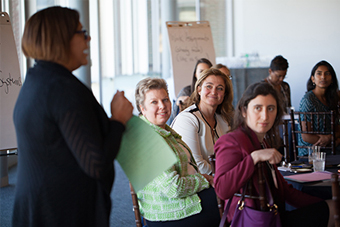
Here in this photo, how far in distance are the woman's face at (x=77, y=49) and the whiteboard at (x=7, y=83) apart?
1821 millimetres

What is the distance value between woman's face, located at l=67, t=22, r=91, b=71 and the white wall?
6419 mm

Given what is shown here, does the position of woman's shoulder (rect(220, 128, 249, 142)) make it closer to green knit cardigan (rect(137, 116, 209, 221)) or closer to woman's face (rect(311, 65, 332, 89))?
green knit cardigan (rect(137, 116, 209, 221))

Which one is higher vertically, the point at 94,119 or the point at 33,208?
the point at 94,119

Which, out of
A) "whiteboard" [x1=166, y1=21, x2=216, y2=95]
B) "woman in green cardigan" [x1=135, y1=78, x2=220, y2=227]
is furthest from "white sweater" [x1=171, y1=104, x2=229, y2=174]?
"whiteboard" [x1=166, y1=21, x2=216, y2=95]

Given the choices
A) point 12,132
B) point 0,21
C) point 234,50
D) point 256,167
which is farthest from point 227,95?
point 234,50

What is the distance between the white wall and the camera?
22.3ft

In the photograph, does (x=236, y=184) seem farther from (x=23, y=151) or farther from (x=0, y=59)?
(x=0, y=59)

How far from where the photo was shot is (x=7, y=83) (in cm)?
Answer: 286

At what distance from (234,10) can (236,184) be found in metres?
7.57

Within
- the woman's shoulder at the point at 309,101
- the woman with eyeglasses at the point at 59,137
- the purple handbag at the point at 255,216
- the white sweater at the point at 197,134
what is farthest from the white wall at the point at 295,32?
the woman with eyeglasses at the point at 59,137

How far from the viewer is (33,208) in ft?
3.76

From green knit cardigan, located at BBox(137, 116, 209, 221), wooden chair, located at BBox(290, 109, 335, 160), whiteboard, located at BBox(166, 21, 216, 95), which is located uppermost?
whiteboard, located at BBox(166, 21, 216, 95)

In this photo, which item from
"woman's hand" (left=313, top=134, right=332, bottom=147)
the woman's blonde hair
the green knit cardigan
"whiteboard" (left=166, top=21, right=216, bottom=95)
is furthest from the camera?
"whiteboard" (left=166, top=21, right=216, bottom=95)

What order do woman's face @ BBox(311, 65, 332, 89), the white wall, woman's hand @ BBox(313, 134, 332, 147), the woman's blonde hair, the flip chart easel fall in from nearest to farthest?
1. the flip chart easel
2. the woman's blonde hair
3. woman's hand @ BBox(313, 134, 332, 147)
4. woman's face @ BBox(311, 65, 332, 89)
5. the white wall
